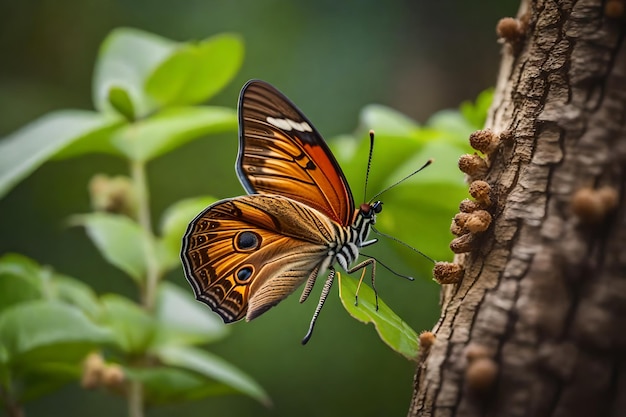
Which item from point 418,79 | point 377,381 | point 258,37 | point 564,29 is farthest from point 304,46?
point 564,29

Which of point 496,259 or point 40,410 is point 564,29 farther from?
point 40,410

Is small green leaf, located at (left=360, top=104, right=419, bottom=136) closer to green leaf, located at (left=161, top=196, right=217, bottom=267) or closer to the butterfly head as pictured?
the butterfly head

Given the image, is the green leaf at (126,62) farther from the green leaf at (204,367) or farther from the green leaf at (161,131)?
the green leaf at (204,367)

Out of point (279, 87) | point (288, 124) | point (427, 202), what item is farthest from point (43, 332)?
point (279, 87)

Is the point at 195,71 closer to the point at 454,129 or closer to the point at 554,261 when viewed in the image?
the point at 454,129

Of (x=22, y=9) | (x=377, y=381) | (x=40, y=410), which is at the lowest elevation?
(x=40, y=410)
